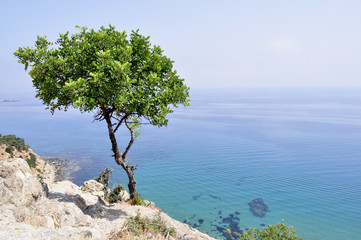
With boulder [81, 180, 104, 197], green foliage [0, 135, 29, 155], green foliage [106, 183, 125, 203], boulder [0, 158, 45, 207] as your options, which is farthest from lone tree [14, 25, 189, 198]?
green foliage [0, 135, 29, 155]

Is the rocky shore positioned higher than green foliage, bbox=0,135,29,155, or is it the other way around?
the rocky shore

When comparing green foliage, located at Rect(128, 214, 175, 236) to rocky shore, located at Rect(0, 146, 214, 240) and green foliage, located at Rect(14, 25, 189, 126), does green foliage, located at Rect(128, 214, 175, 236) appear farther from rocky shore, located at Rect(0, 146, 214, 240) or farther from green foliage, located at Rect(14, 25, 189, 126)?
green foliage, located at Rect(14, 25, 189, 126)

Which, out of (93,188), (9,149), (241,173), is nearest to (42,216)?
(93,188)

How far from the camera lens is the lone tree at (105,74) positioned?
39.6 ft

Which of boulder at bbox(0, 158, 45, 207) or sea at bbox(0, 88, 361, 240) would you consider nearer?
boulder at bbox(0, 158, 45, 207)

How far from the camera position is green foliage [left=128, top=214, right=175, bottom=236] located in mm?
11938

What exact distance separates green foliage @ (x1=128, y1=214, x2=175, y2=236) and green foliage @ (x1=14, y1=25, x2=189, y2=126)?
619cm

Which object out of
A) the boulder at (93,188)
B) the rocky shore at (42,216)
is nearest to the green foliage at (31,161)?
Result: the boulder at (93,188)

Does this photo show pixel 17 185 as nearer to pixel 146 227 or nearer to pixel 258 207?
pixel 146 227

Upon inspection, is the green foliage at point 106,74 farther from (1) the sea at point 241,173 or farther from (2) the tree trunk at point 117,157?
(1) the sea at point 241,173

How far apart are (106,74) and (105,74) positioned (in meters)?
0.20

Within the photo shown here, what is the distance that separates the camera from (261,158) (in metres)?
66.7

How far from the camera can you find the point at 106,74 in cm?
1227

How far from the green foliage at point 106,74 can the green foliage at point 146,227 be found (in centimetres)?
619
